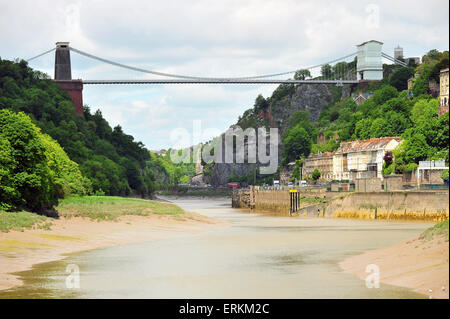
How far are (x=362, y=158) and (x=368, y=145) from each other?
3044mm

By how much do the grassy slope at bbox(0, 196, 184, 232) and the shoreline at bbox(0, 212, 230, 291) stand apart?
641 millimetres

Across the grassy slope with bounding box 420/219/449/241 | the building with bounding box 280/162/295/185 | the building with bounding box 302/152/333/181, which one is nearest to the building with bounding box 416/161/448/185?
the grassy slope with bounding box 420/219/449/241

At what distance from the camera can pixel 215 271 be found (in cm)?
3000

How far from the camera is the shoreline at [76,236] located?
32.9 metres

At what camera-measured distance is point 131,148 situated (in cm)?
15350

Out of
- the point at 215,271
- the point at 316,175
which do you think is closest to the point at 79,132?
the point at 316,175

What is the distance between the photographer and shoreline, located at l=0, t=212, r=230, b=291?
32.9 meters

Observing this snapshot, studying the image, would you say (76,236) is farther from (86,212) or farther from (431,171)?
(431,171)

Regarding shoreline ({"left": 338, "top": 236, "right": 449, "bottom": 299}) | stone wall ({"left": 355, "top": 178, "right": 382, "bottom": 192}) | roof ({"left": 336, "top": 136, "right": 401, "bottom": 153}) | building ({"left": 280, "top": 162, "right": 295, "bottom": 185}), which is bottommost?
shoreline ({"left": 338, "top": 236, "right": 449, "bottom": 299})

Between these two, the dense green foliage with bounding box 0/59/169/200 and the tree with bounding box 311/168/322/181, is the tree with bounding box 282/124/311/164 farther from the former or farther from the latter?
the dense green foliage with bounding box 0/59/169/200

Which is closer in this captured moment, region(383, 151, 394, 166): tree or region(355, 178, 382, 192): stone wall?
region(355, 178, 382, 192): stone wall

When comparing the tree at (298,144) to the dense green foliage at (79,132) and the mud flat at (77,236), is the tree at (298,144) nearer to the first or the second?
the dense green foliage at (79,132)

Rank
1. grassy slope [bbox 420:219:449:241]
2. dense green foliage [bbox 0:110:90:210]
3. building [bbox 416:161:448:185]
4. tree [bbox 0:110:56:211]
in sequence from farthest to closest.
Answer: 1. building [bbox 416:161:448:185]
2. tree [bbox 0:110:56:211]
3. dense green foliage [bbox 0:110:90:210]
4. grassy slope [bbox 420:219:449:241]
